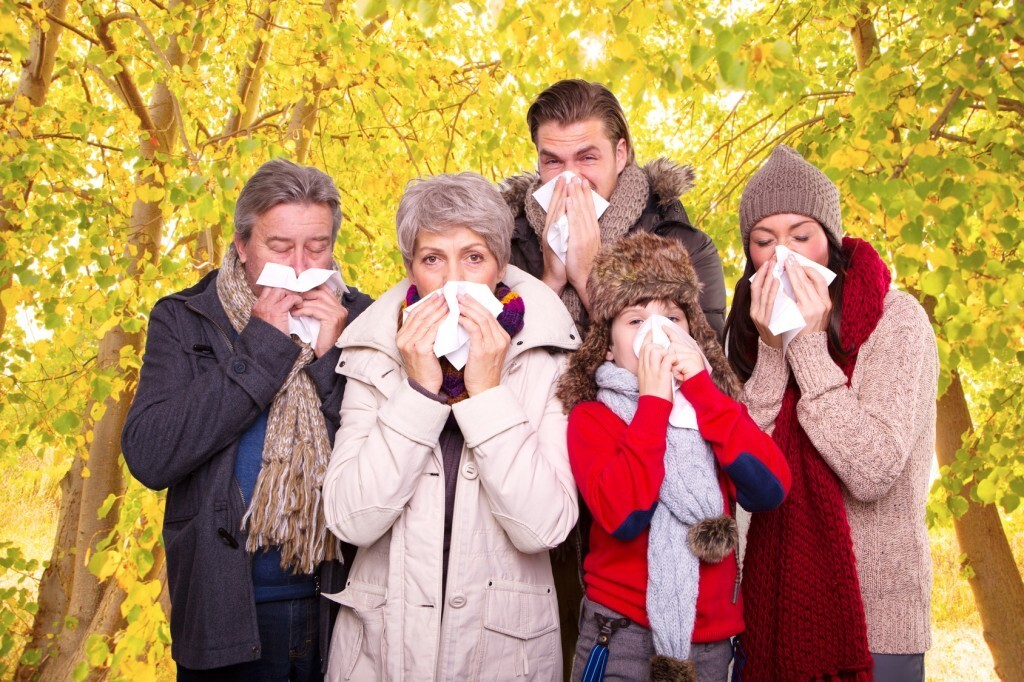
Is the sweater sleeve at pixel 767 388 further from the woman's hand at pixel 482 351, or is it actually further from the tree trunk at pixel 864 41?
the tree trunk at pixel 864 41

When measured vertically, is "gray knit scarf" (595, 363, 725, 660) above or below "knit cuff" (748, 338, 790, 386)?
below

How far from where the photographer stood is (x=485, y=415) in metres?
2.13

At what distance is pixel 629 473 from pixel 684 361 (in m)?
0.35

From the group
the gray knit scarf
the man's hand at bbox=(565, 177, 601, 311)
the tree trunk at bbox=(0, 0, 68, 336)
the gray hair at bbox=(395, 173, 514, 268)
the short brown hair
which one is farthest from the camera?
the tree trunk at bbox=(0, 0, 68, 336)

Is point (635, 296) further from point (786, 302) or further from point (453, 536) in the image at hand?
point (453, 536)

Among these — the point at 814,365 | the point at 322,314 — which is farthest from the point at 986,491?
the point at 322,314

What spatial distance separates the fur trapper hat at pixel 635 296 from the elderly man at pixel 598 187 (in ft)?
0.87

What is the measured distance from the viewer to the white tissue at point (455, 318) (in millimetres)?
2230

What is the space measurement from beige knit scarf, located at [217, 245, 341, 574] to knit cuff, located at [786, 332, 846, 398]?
4.73ft

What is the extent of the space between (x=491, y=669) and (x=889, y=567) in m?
1.13

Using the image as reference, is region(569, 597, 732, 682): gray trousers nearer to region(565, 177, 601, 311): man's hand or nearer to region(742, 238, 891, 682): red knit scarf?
region(742, 238, 891, 682): red knit scarf

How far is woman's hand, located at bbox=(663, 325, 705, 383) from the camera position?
7.29 ft

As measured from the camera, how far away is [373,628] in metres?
2.21

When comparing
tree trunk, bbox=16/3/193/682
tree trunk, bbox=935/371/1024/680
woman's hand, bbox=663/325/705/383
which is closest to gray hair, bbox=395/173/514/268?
woman's hand, bbox=663/325/705/383
